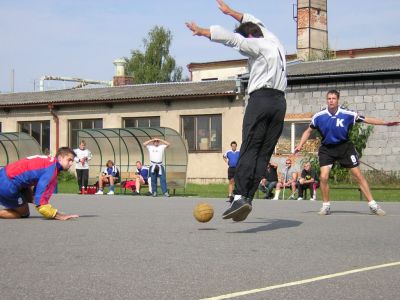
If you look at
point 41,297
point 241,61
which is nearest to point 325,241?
point 41,297

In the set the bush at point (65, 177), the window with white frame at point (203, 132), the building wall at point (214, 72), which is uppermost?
the building wall at point (214, 72)

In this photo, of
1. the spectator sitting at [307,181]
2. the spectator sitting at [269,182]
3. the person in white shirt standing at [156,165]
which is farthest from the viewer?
the person in white shirt standing at [156,165]

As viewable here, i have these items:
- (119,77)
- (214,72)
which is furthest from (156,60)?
(119,77)

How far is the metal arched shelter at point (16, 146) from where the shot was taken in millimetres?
36281

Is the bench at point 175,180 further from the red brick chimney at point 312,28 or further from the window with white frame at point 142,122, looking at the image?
the red brick chimney at point 312,28

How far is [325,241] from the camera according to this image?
7.82 metres

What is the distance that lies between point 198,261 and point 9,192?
5.19 metres

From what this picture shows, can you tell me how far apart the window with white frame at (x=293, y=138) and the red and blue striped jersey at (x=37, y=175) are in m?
26.2

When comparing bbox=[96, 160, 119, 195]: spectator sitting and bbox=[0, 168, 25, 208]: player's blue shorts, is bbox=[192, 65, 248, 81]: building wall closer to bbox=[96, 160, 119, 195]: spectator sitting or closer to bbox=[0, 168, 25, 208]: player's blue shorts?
bbox=[96, 160, 119, 195]: spectator sitting

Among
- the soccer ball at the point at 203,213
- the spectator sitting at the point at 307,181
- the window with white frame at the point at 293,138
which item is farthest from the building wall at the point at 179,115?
the soccer ball at the point at 203,213

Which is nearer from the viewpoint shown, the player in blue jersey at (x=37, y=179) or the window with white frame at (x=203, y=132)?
the player in blue jersey at (x=37, y=179)

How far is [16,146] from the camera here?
3738 cm

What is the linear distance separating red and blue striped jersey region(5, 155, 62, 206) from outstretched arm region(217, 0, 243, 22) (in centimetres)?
333

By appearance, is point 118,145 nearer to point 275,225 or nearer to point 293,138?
point 293,138
